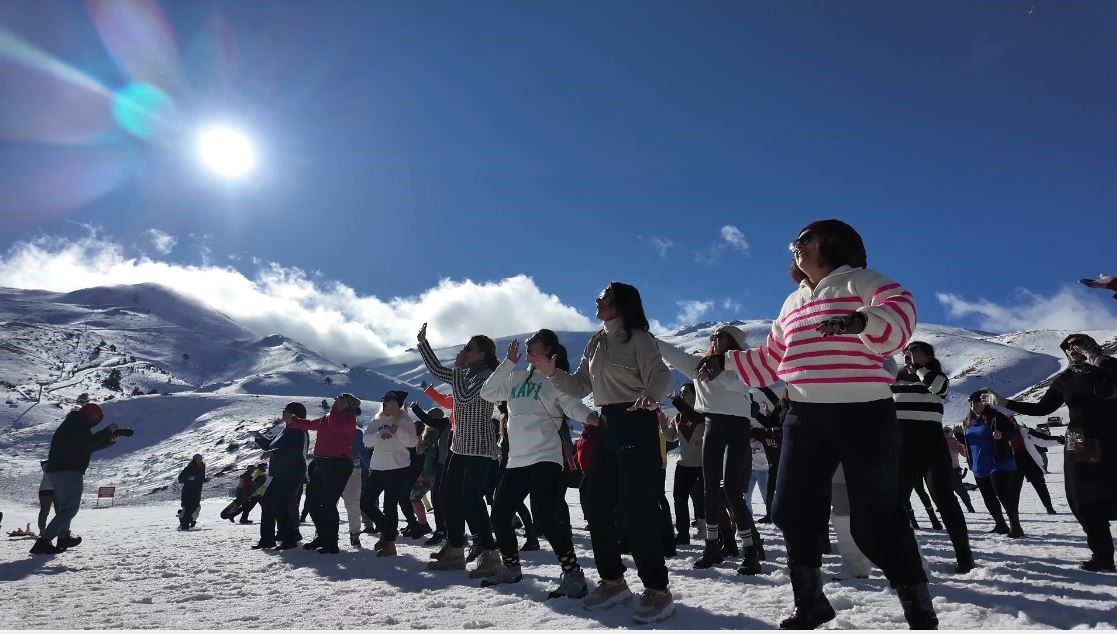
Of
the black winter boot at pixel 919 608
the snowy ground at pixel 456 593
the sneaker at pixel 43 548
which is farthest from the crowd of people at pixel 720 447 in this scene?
the snowy ground at pixel 456 593

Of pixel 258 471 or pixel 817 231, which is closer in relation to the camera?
pixel 817 231

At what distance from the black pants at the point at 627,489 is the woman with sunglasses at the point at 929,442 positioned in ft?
7.73

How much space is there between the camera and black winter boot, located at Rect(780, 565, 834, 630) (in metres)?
3.17

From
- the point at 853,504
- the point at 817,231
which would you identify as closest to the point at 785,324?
the point at 817,231

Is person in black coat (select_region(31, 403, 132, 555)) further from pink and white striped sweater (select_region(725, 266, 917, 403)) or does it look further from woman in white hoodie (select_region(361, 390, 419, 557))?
pink and white striped sweater (select_region(725, 266, 917, 403))

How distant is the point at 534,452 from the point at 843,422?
2651 millimetres

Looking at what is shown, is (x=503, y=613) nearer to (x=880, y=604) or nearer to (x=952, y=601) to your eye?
(x=880, y=604)

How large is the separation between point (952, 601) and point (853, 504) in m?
1.73

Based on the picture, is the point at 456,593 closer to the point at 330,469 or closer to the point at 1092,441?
the point at 330,469

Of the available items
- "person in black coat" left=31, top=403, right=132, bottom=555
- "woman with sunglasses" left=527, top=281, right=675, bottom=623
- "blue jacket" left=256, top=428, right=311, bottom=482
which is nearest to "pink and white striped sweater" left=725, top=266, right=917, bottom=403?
"woman with sunglasses" left=527, top=281, right=675, bottom=623

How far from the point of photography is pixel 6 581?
6.21 m

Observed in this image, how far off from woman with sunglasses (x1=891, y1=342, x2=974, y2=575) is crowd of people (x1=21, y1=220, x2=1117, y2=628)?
0.06ft

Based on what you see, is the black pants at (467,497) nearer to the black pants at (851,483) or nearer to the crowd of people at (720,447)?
the crowd of people at (720,447)

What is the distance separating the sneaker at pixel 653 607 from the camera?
373 centimetres
